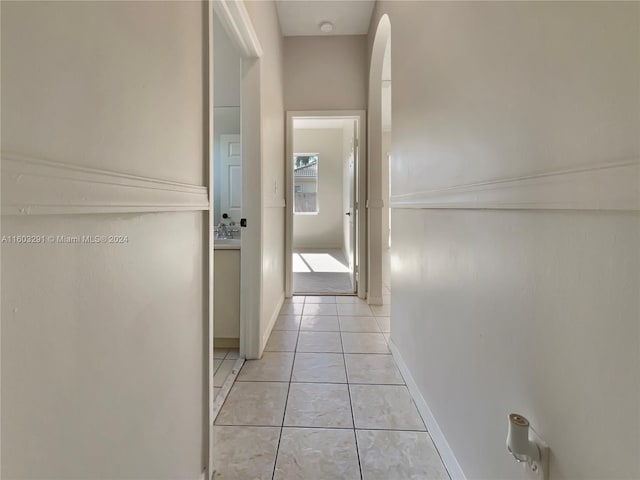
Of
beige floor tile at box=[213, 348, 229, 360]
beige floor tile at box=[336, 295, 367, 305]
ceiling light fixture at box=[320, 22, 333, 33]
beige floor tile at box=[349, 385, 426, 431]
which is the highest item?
ceiling light fixture at box=[320, 22, 333, 33]

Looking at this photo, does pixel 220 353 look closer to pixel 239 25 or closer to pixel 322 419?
pixel 322 419

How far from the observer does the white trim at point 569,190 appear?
1.50 feet

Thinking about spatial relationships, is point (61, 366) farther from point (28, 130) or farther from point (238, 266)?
point (238, 266)

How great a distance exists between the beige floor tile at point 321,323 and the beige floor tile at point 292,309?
0.17m

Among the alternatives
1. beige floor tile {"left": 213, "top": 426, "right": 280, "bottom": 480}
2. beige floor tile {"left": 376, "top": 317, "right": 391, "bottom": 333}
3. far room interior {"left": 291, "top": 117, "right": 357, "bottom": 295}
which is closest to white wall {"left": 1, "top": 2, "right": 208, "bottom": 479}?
beige floor tile {"left": 213, "top": 426, "right": 280, "bottom": 480}

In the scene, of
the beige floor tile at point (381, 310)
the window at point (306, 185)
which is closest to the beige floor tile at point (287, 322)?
the beige floor tile at point (381, 310)

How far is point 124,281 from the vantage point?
24.8 inches

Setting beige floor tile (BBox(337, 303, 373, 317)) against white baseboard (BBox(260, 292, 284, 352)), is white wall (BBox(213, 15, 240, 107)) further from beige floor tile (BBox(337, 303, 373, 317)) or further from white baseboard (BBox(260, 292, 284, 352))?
beige floor tile (BBox(337, 303, 373, 317))

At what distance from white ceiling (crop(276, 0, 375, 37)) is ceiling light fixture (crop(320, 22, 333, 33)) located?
0.10 ft

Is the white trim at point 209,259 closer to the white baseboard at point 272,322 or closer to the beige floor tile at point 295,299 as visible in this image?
the white baseboard at point 272,322

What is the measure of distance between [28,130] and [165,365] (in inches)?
23.8

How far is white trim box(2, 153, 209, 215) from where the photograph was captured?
0.39 metres

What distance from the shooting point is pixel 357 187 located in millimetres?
3373

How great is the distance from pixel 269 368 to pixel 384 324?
1.12m
